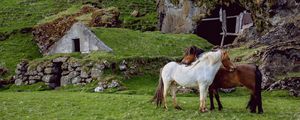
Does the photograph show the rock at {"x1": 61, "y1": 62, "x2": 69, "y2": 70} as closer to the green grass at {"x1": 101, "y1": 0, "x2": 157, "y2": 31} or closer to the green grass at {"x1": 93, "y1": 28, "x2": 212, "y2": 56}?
the green grass at {"x1": 93, "y1": 28, "x2": 212, "y2": 56}

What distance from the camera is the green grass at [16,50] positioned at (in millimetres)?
46734

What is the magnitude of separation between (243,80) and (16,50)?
34.1 m

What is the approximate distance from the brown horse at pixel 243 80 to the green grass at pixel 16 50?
27.3 metres

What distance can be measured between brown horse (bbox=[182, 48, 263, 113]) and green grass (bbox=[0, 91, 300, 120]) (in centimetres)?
57

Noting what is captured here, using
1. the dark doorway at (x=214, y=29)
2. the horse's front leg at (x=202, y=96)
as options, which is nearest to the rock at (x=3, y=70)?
the dark doorway at (x=214, y=29)

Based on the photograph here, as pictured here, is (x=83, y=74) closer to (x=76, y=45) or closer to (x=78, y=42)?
(x=78, y=42)

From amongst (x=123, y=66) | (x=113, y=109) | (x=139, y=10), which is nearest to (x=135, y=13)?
(x=139, y=10)

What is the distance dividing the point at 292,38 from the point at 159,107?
18.3 metres

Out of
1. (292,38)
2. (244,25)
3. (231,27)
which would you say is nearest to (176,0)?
(292,38)

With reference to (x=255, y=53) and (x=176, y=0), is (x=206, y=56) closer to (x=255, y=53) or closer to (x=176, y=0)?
(x=176, y=0)

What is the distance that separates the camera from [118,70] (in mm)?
34906

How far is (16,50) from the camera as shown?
165 feet

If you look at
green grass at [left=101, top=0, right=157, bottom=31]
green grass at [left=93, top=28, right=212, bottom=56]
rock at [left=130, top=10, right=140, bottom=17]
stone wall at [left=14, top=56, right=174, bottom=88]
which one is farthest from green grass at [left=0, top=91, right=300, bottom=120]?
rock at [left=130, top=10, right=140, bottom=17]

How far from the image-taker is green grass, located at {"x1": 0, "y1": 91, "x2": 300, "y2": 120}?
19.7 meters
